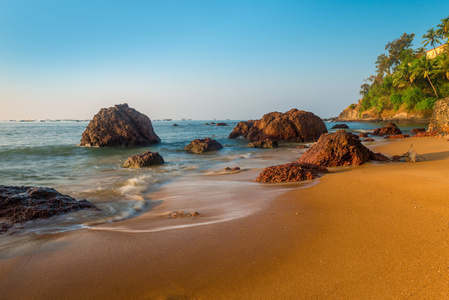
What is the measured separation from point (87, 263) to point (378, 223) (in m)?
2.90

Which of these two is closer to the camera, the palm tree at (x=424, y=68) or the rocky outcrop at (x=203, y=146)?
the rocky outcrop at (x=203, y=146)

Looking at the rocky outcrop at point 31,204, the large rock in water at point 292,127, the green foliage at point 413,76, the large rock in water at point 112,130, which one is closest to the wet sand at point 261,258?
the rocky outcrop at point 31,204

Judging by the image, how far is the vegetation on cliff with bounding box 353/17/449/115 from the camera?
42812mm

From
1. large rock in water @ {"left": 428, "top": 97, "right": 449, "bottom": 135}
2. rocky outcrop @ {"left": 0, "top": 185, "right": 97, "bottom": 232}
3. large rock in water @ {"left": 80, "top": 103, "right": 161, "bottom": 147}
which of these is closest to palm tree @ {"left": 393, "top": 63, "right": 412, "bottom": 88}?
large rock in water @ {"left": 428, "top": 97, "right": 449, "bottom": 135}

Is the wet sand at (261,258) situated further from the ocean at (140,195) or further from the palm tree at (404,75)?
the palm tree at (404,75)

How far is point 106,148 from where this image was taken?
55.4 feet

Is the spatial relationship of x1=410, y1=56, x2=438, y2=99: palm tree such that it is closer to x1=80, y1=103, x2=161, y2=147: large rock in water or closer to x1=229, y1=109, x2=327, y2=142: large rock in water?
x1=229, y1=109, x2=327, y2=142: large rock in water

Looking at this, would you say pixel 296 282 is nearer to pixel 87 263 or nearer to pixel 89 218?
pixel 87 263

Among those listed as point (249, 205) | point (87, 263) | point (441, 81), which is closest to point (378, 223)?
point (249, 205)

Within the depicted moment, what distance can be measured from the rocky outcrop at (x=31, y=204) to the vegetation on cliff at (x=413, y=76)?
165 ft

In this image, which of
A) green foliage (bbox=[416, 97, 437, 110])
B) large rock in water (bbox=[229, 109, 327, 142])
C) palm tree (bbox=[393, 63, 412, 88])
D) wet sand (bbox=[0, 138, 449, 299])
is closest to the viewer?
wet sand (bbox=[0, 138, 449, 299])

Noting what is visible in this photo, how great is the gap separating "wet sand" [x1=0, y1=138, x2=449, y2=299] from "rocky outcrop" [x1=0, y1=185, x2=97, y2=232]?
95 cm

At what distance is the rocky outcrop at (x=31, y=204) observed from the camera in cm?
362

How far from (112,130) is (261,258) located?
58.5 feet
